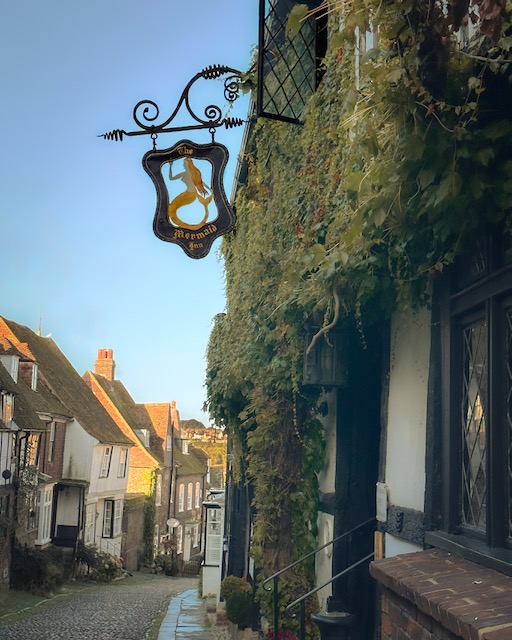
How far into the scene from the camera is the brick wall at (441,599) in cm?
340

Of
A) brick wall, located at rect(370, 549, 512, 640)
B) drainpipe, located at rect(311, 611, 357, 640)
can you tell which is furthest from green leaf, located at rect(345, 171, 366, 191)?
drainpipe, located at rect(311, 611, 357, 640)

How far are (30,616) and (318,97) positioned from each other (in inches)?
708

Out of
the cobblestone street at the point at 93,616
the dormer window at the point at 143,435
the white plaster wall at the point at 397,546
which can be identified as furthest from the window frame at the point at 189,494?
the white plaster wall at the point at 397,546

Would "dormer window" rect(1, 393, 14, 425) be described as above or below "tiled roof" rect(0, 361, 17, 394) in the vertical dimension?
below

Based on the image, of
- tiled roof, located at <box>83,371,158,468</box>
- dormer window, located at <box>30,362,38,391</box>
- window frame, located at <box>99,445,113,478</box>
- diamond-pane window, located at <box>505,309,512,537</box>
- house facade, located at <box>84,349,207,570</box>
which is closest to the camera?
diamond-pane window, located at <box>505,309,512,537</box>

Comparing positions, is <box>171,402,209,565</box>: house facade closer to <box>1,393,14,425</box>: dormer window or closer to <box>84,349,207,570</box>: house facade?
<box>84,349,207,570</box>: house facade

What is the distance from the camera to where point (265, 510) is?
378 inches

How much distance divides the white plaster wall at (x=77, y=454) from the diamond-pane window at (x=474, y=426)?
3252 cm

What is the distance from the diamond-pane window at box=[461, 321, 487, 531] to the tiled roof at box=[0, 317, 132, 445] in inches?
1159

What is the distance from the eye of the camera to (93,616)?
21766 mm

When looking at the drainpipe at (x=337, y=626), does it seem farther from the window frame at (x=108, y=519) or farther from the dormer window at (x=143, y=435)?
the dormer window at (x=143, y=435)

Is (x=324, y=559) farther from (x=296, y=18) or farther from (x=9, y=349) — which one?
(x=9, y=349)

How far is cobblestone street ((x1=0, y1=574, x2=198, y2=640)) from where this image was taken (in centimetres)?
1810

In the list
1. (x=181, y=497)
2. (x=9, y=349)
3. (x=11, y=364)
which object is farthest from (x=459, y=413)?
(x=181, y=497)
